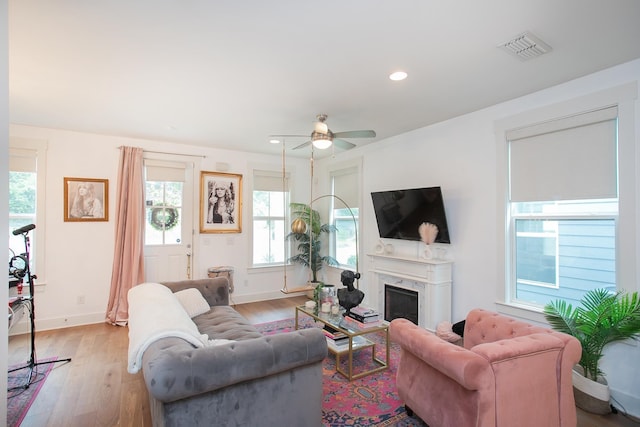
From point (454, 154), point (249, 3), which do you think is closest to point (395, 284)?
point (454, 154)

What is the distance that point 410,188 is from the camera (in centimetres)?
430

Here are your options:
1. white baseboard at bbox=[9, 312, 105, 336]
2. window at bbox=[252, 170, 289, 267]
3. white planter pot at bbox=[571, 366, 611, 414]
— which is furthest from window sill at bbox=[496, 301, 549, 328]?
white baseboard at bbox=[9, 312, 105, 336]

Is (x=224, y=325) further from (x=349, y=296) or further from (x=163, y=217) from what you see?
(x=163, y=217)

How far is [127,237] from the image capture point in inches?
176

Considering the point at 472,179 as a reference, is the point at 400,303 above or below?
below

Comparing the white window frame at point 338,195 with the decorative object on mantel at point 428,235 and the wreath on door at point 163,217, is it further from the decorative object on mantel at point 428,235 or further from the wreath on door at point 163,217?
the wreath on door at point 163,217

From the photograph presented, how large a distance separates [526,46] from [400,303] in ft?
10.4

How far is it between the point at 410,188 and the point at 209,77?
9.23ft

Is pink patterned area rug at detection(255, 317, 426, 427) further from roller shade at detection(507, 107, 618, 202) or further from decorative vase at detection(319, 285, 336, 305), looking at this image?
roller shade at detection(507, 107, 618, 202)

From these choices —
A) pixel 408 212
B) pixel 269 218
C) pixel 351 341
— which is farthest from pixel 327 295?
pixel 269 218

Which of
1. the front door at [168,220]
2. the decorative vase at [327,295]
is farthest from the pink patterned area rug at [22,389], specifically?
the decorative vase at [327,295]

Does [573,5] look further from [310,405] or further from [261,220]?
[261,220]

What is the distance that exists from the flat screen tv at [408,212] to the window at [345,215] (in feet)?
2.14

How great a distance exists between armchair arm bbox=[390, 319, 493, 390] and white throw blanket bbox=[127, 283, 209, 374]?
1.33 metres
